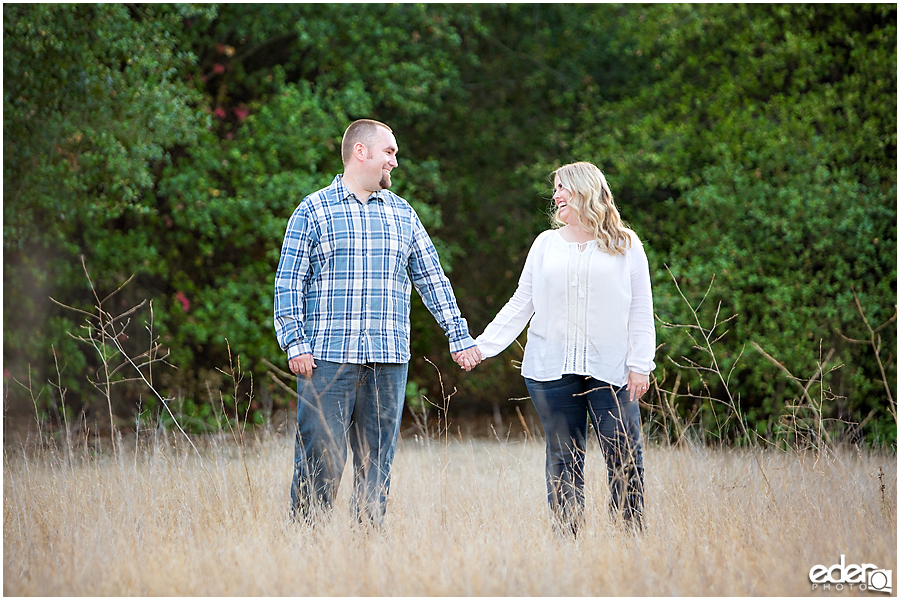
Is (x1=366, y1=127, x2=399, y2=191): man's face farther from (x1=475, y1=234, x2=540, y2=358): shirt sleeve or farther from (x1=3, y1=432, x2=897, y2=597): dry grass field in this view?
(x1=3, y1=432, x2=897, y2=597): dry grass field

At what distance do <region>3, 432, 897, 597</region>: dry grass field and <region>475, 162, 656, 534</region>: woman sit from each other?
0.21m

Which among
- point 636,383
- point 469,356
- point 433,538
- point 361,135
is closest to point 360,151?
point 361,135

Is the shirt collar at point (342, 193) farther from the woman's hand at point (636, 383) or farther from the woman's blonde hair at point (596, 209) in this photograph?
the woman's hand at point (636, 383)

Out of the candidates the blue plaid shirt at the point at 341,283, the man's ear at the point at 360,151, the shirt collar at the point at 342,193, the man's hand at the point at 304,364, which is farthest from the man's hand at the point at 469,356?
the man's ear at the point at 360,151

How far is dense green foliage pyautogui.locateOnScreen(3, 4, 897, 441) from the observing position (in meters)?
6.02

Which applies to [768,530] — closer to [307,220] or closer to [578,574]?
[578,574]

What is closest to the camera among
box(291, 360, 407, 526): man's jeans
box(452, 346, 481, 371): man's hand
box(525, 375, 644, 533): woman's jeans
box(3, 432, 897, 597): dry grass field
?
box(3, 432, 897, 597): dry grass field

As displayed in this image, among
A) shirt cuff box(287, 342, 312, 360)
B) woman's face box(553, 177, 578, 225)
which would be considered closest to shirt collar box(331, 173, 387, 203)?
shirt cuff box(287, 342, 312, 360)

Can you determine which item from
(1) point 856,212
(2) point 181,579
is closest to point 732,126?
(1) point 856,212

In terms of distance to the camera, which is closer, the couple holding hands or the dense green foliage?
the couple holding hands

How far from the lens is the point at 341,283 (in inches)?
130

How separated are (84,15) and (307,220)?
367 centimetres

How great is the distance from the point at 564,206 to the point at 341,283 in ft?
3.07

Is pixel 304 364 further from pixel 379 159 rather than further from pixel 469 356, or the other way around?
pixel 379 159
